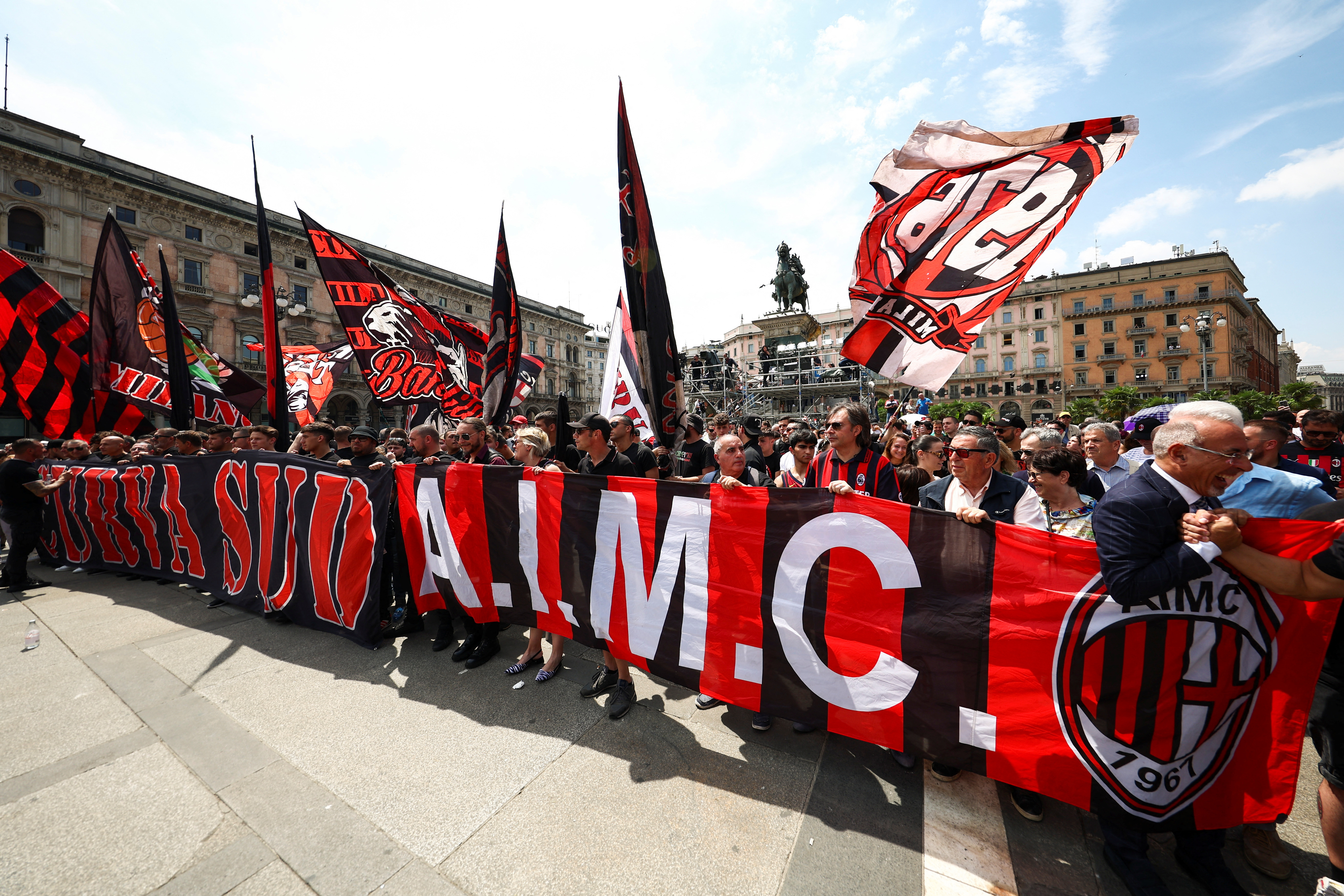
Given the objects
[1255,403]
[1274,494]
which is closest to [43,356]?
[1274,494]

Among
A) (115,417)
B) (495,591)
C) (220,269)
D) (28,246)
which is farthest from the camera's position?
(220,269)

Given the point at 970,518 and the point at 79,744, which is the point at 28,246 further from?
the point at 970,518

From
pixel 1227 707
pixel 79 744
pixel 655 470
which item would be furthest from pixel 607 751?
pixel 79 744

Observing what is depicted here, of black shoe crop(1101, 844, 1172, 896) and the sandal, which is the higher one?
the sandal

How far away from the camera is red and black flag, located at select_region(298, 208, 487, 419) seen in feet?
22.2

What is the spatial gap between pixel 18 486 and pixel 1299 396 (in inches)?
2112

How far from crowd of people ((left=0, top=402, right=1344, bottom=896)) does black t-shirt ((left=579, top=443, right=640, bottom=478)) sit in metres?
→ 0.02

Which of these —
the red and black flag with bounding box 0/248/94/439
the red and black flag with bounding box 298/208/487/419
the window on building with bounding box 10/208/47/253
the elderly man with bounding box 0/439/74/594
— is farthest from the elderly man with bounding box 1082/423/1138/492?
the window on building with bounding box 10/208/47/253

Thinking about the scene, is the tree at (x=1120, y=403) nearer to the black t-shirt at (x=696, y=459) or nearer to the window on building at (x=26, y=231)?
the black t-shirt at (x=696, y=459)

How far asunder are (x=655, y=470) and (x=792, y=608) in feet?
5.39

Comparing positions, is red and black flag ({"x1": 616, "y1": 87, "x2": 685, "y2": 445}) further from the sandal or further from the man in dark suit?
the man in dark suit

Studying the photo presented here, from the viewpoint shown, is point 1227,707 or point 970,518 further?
point 970,518

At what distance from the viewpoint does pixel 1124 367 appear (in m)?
56.7

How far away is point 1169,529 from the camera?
1.95 metres
